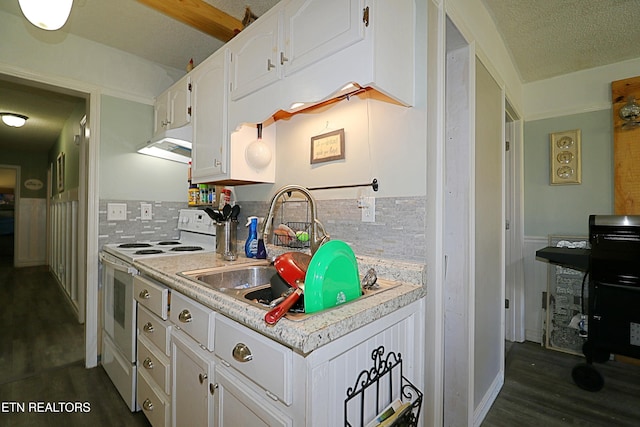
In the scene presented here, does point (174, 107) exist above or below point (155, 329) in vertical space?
above

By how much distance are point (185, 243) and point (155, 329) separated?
3.76 feet

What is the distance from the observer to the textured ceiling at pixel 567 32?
5.62ft

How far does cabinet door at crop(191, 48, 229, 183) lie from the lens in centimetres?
168

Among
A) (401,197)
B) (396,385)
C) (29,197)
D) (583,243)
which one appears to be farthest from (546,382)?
(29,197)

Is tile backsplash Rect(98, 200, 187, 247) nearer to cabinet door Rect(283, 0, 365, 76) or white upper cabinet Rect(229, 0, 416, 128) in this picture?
white upper cabinet Rect(229, 0, 416, 128)

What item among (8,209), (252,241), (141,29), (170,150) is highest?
(141,29)

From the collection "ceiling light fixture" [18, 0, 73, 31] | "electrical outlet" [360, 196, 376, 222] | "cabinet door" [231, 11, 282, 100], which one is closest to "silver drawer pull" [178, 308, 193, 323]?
"electrical outlet" [360, 196, 376, 222]

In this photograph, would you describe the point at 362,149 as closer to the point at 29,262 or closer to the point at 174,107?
the point at 174,107

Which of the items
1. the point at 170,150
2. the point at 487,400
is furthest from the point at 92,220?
the point at 487,400

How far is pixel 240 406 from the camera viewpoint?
903 millimetres

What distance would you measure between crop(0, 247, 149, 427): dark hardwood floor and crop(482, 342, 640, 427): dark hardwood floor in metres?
2.14

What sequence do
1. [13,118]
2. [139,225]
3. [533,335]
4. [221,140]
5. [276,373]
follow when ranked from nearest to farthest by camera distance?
[276,373], [221,140], [139,225], [533,335], [13,118]

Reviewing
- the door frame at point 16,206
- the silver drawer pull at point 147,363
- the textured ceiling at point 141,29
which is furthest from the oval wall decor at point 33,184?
the silver drawer pull at point 147,363

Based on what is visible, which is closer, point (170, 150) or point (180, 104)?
point (180, 104)
